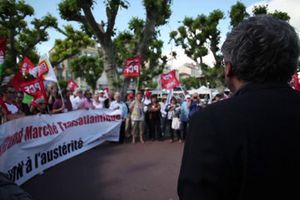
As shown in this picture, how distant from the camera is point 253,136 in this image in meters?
1.10

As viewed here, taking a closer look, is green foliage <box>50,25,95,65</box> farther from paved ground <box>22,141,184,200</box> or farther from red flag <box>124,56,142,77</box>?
paved ground <box>22,141,184,200</box>

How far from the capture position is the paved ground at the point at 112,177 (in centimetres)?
500

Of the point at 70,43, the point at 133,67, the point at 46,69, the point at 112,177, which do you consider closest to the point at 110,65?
the point at 133,67

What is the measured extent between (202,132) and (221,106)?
0.13 meters

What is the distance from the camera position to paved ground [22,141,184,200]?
5.00 m

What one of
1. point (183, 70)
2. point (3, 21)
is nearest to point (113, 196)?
point (3, 21)

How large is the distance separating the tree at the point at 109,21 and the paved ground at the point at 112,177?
4.88 metres

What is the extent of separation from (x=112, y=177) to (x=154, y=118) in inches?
201

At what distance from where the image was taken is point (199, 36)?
26.5m

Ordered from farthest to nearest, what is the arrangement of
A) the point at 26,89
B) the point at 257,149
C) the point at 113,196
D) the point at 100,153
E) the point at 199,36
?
the point at 199,36
the point at 100,153
the point at 26,89
the point at 113,196
the point at 257,149

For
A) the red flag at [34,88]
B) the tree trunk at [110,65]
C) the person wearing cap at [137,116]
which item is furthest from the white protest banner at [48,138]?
the tree trunk at [110,65]

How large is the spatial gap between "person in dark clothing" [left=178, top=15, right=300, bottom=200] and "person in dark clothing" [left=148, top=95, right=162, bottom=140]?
31.8 ft

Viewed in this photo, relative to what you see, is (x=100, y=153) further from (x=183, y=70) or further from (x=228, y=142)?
(x=183, y=70)

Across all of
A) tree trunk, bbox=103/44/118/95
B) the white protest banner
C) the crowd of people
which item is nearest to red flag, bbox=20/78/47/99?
the white protest banner
